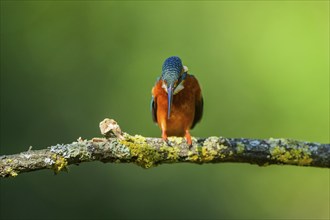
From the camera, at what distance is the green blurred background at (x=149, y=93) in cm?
702

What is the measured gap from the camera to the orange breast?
18.1ft

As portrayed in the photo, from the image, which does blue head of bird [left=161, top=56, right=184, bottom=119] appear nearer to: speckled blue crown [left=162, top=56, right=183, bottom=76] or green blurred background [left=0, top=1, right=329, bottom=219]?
speckled blue crown [left=162, top=56, right=183, bottom=76]

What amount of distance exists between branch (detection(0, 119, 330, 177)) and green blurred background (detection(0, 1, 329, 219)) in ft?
9.14

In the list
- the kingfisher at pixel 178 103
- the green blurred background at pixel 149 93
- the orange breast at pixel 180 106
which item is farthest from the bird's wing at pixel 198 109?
the green blurred background at pixel 149 93

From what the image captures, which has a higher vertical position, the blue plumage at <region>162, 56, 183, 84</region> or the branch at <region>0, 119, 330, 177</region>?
the blue plumage at <region>162, 56, 183, 84</region>

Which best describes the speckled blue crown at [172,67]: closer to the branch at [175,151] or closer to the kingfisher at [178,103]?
the kingfisher at [178,103]

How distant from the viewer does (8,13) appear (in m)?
8.09

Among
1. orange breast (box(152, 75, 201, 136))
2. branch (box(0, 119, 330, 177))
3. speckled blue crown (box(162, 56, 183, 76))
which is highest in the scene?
speckled blue crown (box(162, 56, 183, 76))

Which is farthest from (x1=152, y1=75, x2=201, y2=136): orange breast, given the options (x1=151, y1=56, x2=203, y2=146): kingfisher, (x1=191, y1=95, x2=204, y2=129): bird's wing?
(x1=191, y1=95, x2=204, y2=129): bird's wing

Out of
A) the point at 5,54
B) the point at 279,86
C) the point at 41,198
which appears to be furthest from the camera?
the point at 5,54

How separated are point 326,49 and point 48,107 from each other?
338cm

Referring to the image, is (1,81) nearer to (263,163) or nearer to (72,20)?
(72,20)

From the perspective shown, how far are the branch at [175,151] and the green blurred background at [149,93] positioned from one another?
2784mm

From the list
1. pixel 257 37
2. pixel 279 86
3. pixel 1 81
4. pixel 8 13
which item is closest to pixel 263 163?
pixel 279 86
